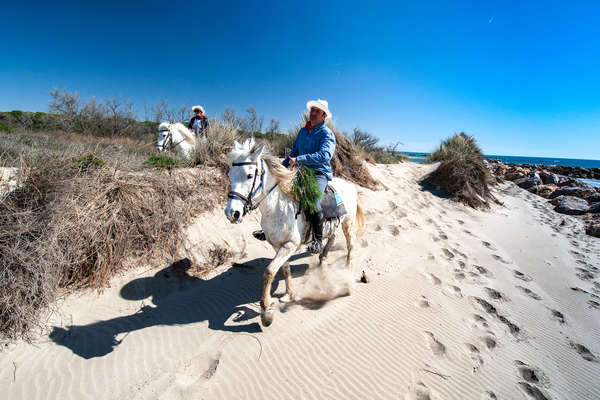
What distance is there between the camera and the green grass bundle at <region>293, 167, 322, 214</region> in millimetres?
2750

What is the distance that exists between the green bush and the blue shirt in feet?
10.1

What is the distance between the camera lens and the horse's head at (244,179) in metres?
2.11

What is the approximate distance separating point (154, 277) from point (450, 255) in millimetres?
5442

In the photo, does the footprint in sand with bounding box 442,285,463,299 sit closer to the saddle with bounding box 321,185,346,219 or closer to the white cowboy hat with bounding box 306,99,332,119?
the saddle with bounding box 321,185,346,219

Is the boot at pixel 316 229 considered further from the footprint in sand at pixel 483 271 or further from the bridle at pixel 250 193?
the footprint in sand at pixel 483 271

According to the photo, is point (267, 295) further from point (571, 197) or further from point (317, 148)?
point (571, 197)

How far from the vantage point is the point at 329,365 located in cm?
223

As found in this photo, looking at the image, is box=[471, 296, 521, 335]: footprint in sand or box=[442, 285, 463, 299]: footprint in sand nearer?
box=[471, 296, 521, 335]: footprint in sand

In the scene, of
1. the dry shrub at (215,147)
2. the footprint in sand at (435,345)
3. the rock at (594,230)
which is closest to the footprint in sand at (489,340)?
the footprint in sand at (435,345)

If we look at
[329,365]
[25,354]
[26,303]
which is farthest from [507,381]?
[26,303]

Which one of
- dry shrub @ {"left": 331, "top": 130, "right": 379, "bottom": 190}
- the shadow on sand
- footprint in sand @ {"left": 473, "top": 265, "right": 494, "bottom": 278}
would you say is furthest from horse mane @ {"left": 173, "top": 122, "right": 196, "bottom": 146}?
footprint in sand @ {"left": 473, "top": 265, "right": 494, "bottom": 278}

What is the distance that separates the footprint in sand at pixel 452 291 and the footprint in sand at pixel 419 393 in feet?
5.56

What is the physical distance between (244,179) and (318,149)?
4.68ft

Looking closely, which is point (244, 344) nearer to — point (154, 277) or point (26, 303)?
point (154, 277)
